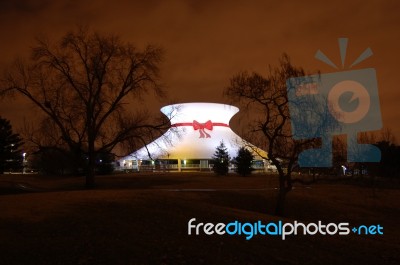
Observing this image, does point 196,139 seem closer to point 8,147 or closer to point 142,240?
point 8,147

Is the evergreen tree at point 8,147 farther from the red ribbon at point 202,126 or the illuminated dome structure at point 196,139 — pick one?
the red ribbon at point 202,126

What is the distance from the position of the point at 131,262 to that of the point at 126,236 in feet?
5.67

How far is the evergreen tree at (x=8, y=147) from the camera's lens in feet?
180

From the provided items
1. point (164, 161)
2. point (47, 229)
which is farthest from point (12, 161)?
point (47, 229)

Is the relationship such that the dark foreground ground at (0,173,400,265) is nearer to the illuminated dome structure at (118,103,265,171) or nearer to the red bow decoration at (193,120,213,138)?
the illuminated dome structure at (118,103,265,171)

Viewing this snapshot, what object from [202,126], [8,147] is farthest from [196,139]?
[8,147]

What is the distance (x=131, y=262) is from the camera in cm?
823

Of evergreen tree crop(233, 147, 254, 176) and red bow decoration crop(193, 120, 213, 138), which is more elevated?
red bow decoration crop(193, 120, 213, 138)

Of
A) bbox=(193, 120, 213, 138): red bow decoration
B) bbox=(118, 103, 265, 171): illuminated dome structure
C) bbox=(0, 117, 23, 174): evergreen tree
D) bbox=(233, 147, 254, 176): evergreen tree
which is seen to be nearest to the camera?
bbox=(233, 147, 254, 176): evergreen tree

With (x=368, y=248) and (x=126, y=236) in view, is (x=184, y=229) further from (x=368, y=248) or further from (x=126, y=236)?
(x=368, y=248)

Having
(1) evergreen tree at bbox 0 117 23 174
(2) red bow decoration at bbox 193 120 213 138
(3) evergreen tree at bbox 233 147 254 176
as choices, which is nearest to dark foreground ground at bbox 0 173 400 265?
(3) evergreen tree at bbox 233 147 254 176

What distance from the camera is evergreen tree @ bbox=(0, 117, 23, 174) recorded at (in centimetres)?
5490

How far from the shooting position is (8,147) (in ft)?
183

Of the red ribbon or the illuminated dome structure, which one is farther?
the red ribbon
